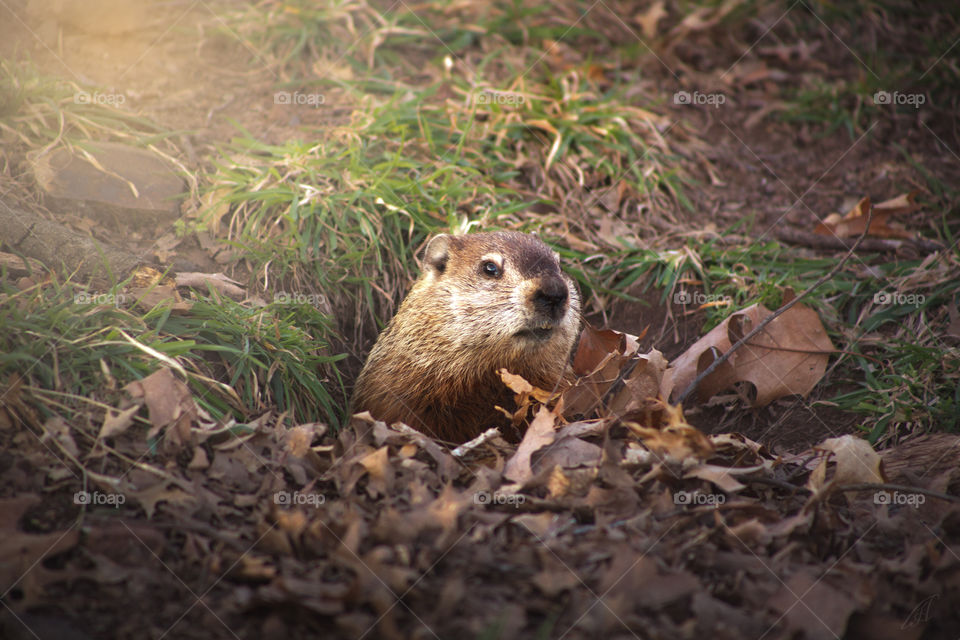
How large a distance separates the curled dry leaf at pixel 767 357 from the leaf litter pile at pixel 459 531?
947 mm

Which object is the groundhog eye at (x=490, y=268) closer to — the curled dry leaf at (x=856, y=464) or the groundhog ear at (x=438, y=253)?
the groundhog ear at (x=438, y=253)

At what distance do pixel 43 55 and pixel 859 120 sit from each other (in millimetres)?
7622

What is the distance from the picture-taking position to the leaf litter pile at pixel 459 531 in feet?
8.38

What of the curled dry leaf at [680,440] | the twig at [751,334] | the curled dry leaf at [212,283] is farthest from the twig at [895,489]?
the curled dry leaf at [212,283]

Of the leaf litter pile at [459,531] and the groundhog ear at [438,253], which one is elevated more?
the groundhog ear at [438,253]

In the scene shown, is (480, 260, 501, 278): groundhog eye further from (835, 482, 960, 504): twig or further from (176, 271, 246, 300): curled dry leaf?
(835, 482, 960, 504): twig

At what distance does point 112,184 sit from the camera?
521 cm

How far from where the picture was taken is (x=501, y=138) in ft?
20.5

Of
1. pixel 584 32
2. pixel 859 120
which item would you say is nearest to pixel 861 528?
pixel 859 120

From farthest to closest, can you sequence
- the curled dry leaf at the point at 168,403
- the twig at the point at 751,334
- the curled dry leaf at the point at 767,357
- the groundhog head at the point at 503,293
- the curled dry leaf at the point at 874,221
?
1. the curled dry leaf at the point at 874,221
2. the curled dry leaf at the point at 767,357
3. the groundhog head at the point at 503,293
4. the twig at the point at 751,334
5. the curled dry leaf at the point at 168,403

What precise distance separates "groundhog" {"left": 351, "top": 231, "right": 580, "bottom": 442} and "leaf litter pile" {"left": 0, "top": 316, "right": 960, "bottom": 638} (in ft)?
2.46

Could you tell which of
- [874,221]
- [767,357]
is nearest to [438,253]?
[767,357]

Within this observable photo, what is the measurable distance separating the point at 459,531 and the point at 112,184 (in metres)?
3.92

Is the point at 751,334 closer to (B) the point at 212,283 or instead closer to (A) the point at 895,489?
(A) the point at 895,489
